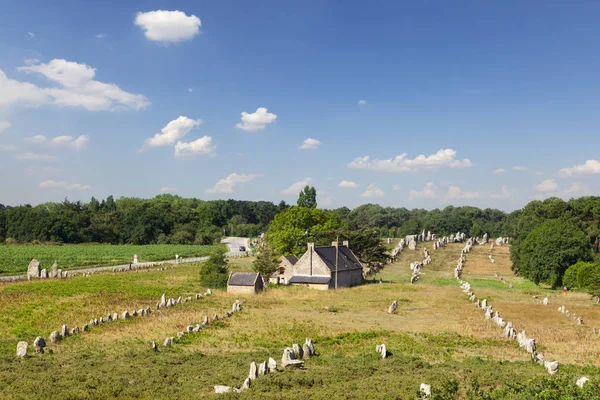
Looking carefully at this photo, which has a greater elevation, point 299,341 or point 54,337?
point 54,337

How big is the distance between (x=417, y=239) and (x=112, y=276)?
83.6 metres

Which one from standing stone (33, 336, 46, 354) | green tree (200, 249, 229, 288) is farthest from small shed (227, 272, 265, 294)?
standing stone (33, 336, 46, 354)

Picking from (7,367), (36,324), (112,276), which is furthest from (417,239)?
(7,367)

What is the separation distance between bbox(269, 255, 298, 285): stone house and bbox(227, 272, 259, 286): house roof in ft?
41.9

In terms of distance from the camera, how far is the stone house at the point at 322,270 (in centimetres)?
5903

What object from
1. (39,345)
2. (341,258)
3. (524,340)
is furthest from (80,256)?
(524,340)

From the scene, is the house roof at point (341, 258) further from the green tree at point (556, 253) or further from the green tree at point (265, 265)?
the green tree at point (556, 253)

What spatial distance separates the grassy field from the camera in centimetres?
1738

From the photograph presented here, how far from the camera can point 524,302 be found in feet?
166

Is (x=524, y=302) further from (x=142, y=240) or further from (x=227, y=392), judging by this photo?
(x=142, y=240)

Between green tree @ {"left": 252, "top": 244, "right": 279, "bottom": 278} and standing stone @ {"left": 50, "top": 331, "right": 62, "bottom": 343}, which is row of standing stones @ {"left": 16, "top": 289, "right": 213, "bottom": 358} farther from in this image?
green tree @ {"left": 252, "top": 244, "right": 279, "bottom": 278}

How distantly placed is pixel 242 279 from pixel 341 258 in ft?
56.0

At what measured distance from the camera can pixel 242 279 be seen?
52.0 m

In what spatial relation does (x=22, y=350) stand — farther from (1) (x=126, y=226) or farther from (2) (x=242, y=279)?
(1) (x=126, y=226)
